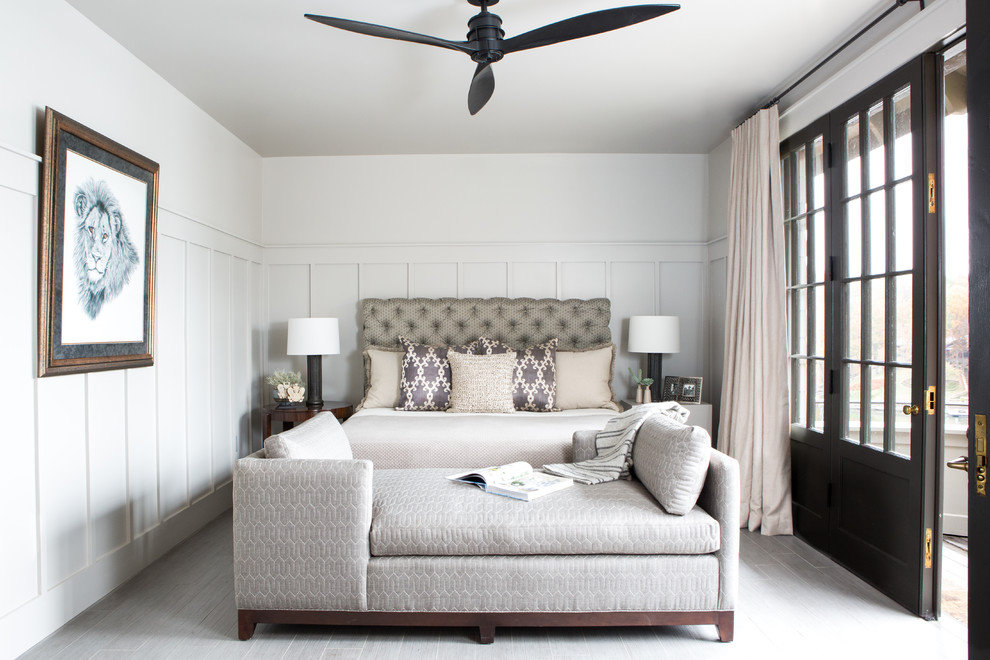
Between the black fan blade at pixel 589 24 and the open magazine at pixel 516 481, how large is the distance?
1670 millimetres

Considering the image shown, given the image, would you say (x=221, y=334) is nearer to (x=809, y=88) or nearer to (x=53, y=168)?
(x=53, y=168)

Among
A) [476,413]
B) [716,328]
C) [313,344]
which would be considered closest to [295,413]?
[313,344]

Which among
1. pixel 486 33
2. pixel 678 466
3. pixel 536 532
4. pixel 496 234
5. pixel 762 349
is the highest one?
pixel 486 33

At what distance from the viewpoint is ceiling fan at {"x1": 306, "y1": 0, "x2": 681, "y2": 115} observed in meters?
2.02

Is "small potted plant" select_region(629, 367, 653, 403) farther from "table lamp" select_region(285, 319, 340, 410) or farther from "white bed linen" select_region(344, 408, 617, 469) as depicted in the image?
"table lamp" select_region(285, 319, 340, 410)

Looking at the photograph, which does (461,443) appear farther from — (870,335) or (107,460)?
(870,335)

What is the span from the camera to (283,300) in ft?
14.6

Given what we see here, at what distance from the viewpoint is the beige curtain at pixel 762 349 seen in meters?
3.16

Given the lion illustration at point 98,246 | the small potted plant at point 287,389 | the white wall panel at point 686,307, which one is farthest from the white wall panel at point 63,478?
the white wall panel at point 686,307

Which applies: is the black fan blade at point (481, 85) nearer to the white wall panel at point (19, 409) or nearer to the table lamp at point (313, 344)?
the white wall panel at point (19, 409)

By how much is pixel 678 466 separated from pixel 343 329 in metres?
2.95

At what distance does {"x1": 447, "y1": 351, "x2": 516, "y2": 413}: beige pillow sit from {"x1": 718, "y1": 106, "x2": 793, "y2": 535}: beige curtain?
4.36 feet

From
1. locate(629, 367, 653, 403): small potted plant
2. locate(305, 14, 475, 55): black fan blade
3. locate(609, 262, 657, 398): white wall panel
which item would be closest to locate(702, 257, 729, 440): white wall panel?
locate(609, 262, 657, 398): white wall panel

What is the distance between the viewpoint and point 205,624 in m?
2.25
